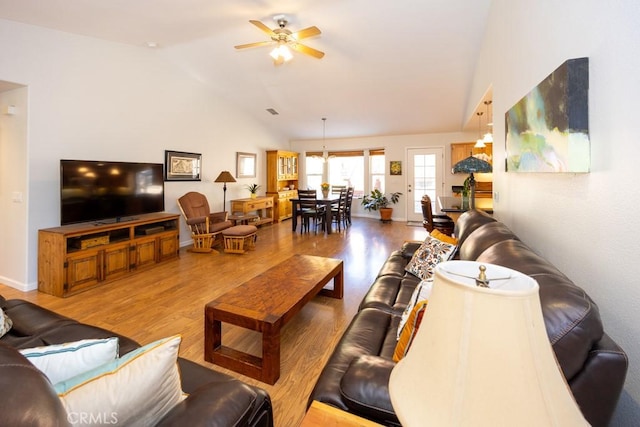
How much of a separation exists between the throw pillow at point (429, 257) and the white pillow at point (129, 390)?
76.5 inches

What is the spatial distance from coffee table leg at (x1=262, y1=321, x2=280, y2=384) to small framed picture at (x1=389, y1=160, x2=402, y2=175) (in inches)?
280

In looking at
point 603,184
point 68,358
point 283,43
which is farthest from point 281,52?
point 68,358

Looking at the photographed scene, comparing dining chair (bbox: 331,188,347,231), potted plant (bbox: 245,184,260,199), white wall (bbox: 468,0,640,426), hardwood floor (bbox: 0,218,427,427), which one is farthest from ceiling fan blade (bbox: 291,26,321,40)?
potted plant (bbox: 245,184,260,199)

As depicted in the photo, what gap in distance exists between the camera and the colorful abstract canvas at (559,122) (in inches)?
49.1

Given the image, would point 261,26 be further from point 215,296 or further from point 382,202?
point 382,202

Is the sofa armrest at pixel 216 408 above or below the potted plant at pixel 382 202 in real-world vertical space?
below

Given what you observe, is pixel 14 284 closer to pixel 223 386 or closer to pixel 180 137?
pixel 180 137

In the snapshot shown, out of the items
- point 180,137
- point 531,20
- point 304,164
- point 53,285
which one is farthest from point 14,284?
point 304,164

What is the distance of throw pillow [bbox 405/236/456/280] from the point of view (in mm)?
2332

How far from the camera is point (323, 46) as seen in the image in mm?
4344

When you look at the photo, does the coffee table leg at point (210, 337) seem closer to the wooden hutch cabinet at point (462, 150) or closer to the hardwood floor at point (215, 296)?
the hardwood floor at point (215, 296)

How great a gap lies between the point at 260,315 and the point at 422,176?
716cm

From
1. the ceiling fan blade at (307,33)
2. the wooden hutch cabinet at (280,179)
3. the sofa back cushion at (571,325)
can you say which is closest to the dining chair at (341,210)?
the wooden hutch cabinet at (280,179)

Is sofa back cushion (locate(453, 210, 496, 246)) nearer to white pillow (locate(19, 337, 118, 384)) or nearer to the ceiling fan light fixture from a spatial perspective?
white pillow (locate(19, 337, 118, 384))
